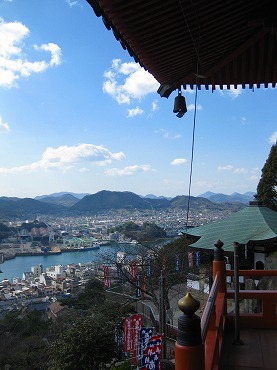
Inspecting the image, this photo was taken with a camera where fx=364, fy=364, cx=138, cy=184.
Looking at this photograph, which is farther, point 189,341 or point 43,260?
point 43,260

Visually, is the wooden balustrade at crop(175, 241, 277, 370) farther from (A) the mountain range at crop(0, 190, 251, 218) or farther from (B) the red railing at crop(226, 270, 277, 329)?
(A) the mountain range at crop(0, 190, 251, 218)

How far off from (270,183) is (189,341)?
17965 millimetres

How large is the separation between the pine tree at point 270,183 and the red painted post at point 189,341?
17856 millimetres

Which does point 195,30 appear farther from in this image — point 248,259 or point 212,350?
point 248,259

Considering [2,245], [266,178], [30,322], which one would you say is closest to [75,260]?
[2,245]

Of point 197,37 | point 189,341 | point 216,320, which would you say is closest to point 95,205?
point 216,320

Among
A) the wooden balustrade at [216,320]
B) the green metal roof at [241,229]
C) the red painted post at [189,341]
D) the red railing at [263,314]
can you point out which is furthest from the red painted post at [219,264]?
the green metal roof at [241,229]

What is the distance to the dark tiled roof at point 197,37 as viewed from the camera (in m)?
1.97

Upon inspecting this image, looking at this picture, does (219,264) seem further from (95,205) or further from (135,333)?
(95,205)

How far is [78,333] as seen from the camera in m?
10.2

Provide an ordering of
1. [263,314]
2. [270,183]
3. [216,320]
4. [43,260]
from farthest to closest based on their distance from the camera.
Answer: [43,260] → [270,183] → [263,314] → [216,320]

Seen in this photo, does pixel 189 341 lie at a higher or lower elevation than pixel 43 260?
higher

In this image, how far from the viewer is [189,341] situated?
124cm

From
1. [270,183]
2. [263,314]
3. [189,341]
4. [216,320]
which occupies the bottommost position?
[263,314]
